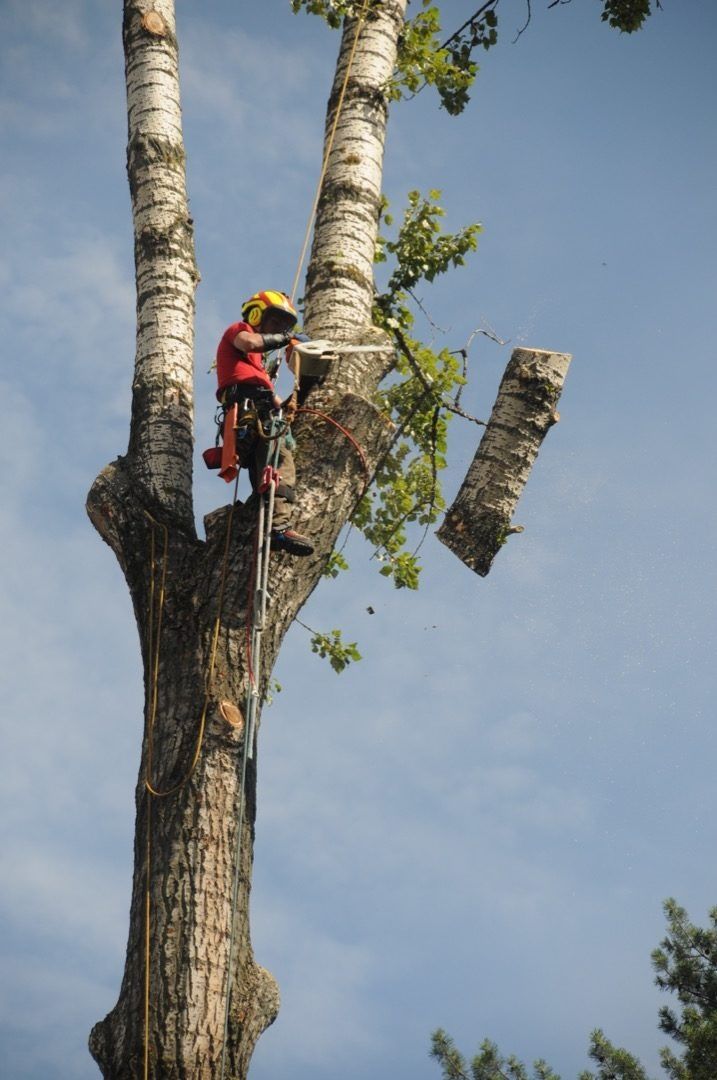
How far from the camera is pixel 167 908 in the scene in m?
4.62

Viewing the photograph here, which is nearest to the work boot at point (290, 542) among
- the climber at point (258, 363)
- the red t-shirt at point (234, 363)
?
the climber at point (258, 363)

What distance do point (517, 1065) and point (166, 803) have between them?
732 cm

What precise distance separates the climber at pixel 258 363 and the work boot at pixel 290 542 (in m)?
0.33

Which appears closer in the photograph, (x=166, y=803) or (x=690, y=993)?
(x=166, y=803)

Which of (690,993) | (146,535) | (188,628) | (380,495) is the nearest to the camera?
(188,628)

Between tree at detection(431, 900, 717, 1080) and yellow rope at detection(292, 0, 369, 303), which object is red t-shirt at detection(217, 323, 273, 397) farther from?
tree at detection(431, 900, 717, 1080)

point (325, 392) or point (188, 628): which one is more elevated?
point (325, 392)

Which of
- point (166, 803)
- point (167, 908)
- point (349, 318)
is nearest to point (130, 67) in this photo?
point (349, 318)

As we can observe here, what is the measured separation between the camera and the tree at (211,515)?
4.57 m

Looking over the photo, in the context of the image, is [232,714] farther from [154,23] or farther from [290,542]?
[154,23]

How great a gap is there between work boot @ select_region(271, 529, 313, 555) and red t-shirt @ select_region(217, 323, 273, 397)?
1.08 meters

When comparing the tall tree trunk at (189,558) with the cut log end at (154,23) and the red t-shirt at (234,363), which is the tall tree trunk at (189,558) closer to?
the cut log end at (154,23)

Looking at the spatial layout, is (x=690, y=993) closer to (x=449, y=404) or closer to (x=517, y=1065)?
(x=517, y=1065)

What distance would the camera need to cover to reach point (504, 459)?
655 cm
